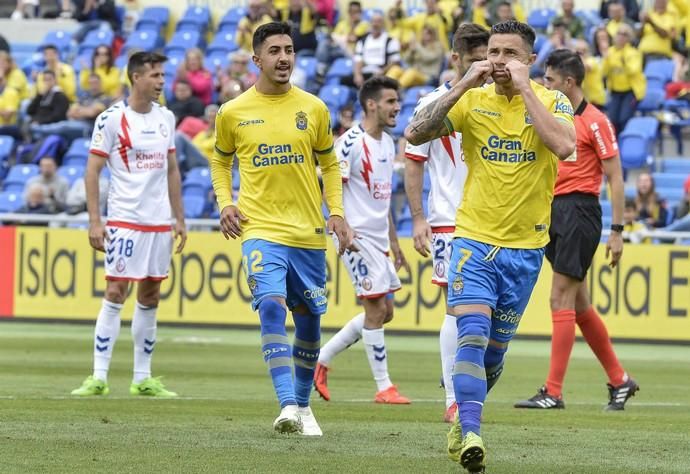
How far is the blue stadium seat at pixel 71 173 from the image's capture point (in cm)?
2456

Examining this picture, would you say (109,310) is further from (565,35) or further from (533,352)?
(565,35)

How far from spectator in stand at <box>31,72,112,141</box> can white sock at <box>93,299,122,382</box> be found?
14216 mm

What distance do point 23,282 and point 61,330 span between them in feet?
4.36

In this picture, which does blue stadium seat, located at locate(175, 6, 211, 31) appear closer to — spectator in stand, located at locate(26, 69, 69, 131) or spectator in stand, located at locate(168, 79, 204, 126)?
spectator in stand, located at locate(26, 69, 69, 131)

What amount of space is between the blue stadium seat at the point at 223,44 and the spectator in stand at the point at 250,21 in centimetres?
29

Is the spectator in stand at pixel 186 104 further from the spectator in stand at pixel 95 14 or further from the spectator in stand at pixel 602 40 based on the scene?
the spectator in stand at pixel 602 40

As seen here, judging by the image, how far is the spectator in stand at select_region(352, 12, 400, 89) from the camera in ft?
84.4

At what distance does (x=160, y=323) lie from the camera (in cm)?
2152

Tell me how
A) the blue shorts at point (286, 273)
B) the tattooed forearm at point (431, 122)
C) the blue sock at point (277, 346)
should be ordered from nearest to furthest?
the tattooed forearm at point (431, 122) → the blue sock at point (277, 346) → the blue shorts at point (286, 273)

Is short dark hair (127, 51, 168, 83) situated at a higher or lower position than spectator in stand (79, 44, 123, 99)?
higher

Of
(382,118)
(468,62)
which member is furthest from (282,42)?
(382,118)

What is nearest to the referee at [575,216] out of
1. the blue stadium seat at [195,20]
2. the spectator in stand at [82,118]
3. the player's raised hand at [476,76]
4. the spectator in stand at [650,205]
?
the player's raised hand at [476,76]

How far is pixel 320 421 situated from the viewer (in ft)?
33.0

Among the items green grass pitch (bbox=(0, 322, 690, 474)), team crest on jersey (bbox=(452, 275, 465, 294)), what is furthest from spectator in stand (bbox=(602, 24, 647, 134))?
team crest on jersey (bbox=(452, 275, 465, 294))
